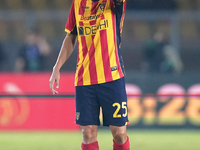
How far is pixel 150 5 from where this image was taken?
785 centimetres

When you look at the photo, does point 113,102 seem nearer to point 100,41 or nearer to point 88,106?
point 88,106

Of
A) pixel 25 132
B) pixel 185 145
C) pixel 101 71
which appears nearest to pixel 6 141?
pixel 25 132

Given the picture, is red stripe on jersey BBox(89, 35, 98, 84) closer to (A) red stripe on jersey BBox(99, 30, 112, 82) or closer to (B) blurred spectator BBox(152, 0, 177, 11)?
(A) red stripe on jersey BBox(99, 30, 112, 82)

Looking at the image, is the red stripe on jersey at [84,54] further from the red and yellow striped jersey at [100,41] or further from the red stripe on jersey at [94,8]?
the red stripe on jersey at [94,8]

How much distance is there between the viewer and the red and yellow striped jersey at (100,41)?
8.84 ft

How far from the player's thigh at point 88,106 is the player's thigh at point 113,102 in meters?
0.06

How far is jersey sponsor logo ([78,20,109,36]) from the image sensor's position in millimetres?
2691

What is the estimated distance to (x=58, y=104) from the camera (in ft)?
18.0

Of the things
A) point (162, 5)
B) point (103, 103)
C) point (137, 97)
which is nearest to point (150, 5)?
point (162, 5)

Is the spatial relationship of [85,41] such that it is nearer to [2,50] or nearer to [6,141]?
[6,141]

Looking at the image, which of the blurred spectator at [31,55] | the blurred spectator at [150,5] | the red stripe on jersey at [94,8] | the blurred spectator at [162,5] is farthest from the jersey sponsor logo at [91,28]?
the blurred spectator at [162,5]

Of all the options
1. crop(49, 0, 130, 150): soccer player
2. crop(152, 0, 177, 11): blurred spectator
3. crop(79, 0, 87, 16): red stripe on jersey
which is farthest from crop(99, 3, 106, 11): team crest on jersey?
crop(152, 0, 177, 11): blurred spectator

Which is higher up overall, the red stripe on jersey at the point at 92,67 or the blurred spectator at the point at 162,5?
the blurred spectator at the point at 162,5

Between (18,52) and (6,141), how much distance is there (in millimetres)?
2948
